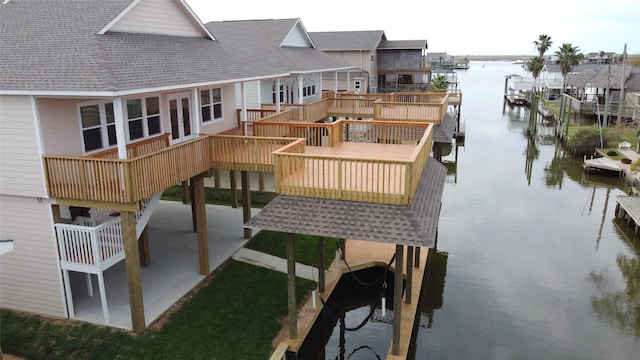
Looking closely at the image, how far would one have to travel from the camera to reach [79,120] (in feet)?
43.4

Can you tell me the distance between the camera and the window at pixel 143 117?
15.2 m

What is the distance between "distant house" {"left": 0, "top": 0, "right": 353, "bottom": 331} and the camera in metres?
11.9

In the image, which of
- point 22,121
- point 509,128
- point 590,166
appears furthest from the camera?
point 509,128

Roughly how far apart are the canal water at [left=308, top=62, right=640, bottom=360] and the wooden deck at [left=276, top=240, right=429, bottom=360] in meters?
0.84

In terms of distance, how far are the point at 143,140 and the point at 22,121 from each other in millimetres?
3704

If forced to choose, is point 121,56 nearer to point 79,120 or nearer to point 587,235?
point 79,120

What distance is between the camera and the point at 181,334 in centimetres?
1295

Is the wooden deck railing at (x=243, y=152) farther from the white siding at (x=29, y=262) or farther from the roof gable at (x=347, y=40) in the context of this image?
the roof gable at (x=347, y=40)

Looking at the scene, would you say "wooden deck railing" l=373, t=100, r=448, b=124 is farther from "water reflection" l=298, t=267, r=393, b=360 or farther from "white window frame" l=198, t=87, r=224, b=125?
"water reflection" l=298, t=267, r=393, b=360

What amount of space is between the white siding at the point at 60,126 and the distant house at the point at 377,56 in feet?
125

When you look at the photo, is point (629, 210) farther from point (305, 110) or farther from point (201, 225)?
point (201, 225)

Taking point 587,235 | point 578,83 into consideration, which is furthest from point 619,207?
point 578,83

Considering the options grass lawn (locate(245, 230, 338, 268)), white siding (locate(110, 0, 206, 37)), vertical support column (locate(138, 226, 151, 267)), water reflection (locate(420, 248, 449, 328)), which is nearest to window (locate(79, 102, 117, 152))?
white siding (locate(110, 0, 206, 37))

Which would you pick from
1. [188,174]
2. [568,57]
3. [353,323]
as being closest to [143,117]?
[188,174]
